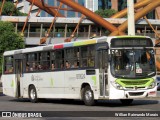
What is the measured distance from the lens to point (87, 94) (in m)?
23.0

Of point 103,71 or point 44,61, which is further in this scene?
point 44,61

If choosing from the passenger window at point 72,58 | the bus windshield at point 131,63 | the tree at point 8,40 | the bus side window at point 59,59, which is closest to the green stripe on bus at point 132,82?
the bus windshield at point 131,63

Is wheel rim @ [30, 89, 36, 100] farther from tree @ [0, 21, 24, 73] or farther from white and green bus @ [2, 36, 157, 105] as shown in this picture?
tree @ [0, 21, 24, 73]

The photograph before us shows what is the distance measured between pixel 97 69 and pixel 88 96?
1.54m

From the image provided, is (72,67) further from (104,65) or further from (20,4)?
(20,4)

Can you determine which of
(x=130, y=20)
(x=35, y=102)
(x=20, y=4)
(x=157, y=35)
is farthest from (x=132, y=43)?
(x=20, y=4)

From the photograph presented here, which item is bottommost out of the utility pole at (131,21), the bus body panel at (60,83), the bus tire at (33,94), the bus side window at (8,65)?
the bus tire at (33,94)

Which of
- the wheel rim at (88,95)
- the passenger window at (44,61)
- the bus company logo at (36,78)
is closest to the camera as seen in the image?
the wheel rim at (88,95)

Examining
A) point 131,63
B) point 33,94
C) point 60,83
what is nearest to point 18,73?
Result: point 33,94

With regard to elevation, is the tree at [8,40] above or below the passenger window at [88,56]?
above

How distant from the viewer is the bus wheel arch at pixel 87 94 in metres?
22.6

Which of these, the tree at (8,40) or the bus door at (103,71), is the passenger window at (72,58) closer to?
the bus door at (103,71)

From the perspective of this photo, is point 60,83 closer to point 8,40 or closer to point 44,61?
point 44,61

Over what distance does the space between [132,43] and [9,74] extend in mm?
10554
